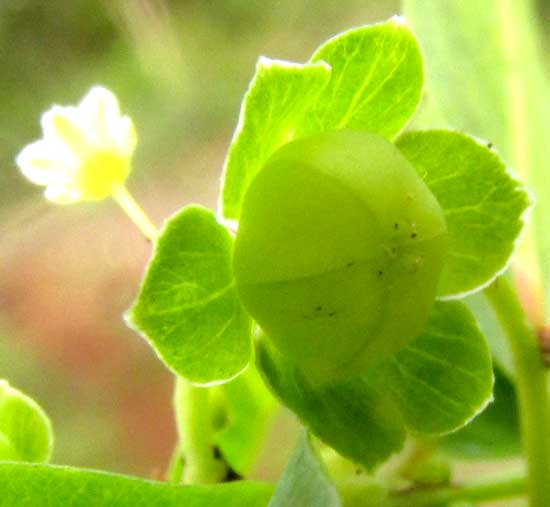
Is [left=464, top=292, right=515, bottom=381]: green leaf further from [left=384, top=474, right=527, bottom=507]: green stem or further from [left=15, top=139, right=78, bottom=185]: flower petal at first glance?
[left=15, top=139, right=78, bottom=185]: flower petal

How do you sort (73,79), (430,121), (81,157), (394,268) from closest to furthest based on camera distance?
1. (394,268)
2. (81,157)
3. (430,121)
4. (73,79)

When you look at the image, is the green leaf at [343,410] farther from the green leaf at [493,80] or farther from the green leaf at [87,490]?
the green leaf at [493,80]

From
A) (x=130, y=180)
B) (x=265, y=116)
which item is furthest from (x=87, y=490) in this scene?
(x=130, y=180)

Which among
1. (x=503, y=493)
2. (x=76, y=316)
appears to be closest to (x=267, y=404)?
(x=503, y=493)

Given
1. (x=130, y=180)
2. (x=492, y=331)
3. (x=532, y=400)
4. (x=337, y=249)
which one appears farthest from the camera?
(x=130, y=180)

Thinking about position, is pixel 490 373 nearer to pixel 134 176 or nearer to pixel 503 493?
pixel 503 493

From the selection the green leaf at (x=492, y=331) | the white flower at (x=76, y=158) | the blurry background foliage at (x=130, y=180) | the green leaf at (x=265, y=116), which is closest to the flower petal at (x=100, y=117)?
the white flower at (x=76, y=158)

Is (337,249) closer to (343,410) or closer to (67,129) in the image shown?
(343,410)
